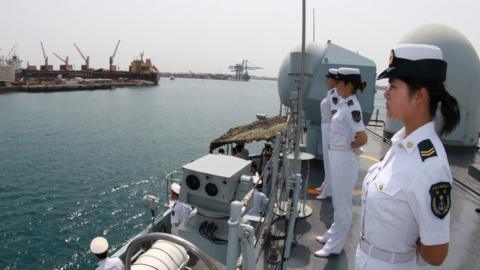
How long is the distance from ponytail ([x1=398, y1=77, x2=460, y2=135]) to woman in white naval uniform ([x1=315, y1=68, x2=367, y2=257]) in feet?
8.65

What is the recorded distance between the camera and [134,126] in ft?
127

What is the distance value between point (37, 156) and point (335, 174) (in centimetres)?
2328

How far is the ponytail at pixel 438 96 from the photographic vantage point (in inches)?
71.2

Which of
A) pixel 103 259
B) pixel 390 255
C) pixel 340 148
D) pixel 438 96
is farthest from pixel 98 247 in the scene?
pixel 438 96

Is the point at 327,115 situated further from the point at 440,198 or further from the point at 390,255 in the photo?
the point at 440,198

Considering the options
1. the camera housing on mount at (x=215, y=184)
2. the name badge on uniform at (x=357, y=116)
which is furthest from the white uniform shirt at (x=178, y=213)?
the name badge on uniform at (x=357, y=116)

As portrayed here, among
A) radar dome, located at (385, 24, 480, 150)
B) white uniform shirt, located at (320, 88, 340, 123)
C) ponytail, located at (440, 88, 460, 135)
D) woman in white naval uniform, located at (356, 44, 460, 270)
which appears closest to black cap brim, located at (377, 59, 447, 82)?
woman in white naval uniform, located at (356, 44, 460, 270)

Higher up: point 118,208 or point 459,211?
point 459,211

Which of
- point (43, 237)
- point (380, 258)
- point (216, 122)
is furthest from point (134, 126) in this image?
point (380, 258)

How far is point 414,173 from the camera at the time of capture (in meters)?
1.81

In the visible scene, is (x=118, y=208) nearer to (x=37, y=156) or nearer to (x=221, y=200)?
(x=37, y=156)

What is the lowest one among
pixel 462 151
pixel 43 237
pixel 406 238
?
pixel 43 237

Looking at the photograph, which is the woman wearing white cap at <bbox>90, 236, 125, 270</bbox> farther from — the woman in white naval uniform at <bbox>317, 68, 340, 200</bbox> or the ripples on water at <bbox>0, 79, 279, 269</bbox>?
the ripples on water at <bbox>0, 79, 279, 269</bbox>

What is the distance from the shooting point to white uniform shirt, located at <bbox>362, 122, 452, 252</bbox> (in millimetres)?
1770
